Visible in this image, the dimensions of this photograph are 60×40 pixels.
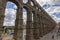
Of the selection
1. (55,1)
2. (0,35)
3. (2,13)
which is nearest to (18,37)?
(2,13)

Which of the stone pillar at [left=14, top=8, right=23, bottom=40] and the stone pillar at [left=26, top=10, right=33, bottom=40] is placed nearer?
the stone pillar at [left=14, top=8, right=23, bottom=40]

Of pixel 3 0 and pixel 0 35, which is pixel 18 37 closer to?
pixel 3 0

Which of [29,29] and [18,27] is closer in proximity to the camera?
[18,27]

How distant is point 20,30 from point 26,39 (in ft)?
3.33

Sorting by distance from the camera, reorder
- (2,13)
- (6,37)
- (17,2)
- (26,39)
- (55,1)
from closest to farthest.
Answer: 1. (6,37)
2. (2,13)
3. (17,2)
4. (26,39)
5. (55,1)

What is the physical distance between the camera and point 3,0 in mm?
4059

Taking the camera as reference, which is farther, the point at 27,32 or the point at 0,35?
the point at 27,32

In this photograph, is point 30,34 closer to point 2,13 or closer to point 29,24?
point 29,24

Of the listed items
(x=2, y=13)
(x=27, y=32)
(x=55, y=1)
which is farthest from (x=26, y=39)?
(x=55, y=1)

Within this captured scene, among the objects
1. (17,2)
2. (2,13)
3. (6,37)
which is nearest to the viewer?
(6,37)

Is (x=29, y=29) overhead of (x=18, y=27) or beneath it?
beneath

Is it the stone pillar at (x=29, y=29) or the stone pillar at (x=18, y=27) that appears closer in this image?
the stone pillar at (x=18, y=27)

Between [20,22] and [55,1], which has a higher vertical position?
[55,1]

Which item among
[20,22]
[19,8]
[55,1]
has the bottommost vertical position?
[20,22]
